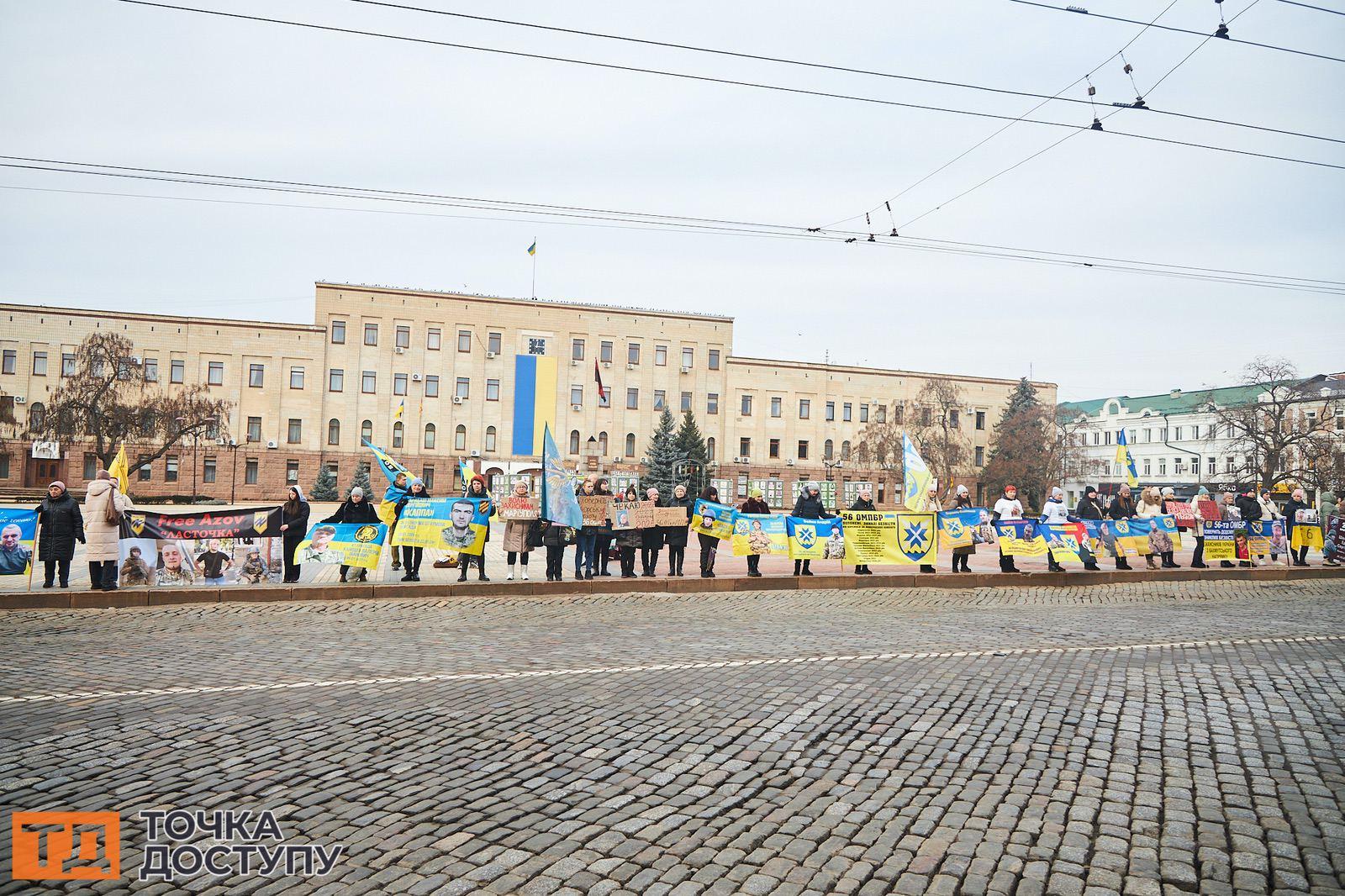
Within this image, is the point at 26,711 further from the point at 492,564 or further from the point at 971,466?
the point at 971,466

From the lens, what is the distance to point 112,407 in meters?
53.1

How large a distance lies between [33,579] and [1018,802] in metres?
16.9

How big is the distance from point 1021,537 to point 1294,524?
8.89m

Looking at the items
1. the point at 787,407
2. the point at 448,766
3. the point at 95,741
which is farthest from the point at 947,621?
the point at 787,407

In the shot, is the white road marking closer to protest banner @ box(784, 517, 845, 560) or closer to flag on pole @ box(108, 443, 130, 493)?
protest banner @ box(784, 517, 845, 560)

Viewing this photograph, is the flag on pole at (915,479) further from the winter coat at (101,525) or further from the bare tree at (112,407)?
the bare tree at (112,407)

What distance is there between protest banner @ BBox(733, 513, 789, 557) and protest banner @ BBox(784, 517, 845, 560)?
15 cm

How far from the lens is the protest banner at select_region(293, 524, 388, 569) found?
15.3 metres

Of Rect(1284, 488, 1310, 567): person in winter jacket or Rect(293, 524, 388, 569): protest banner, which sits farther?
Rect(1284, 488, 1310, 567): person in winter jacket

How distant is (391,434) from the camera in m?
69.0

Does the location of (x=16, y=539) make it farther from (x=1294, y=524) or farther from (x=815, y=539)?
(x=1294, y=524)

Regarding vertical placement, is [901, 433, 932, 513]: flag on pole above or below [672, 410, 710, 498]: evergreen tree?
below

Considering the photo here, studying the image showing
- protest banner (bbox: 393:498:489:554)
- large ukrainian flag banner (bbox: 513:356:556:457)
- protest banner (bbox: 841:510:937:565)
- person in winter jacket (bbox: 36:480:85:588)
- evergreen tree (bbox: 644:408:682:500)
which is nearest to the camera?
person in winter jacket (bbox: 36:480:85:588)

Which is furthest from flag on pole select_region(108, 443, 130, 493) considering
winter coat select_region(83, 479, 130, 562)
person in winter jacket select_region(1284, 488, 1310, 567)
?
person in winter jacket select_region(1284, 488, 1310, 567)
